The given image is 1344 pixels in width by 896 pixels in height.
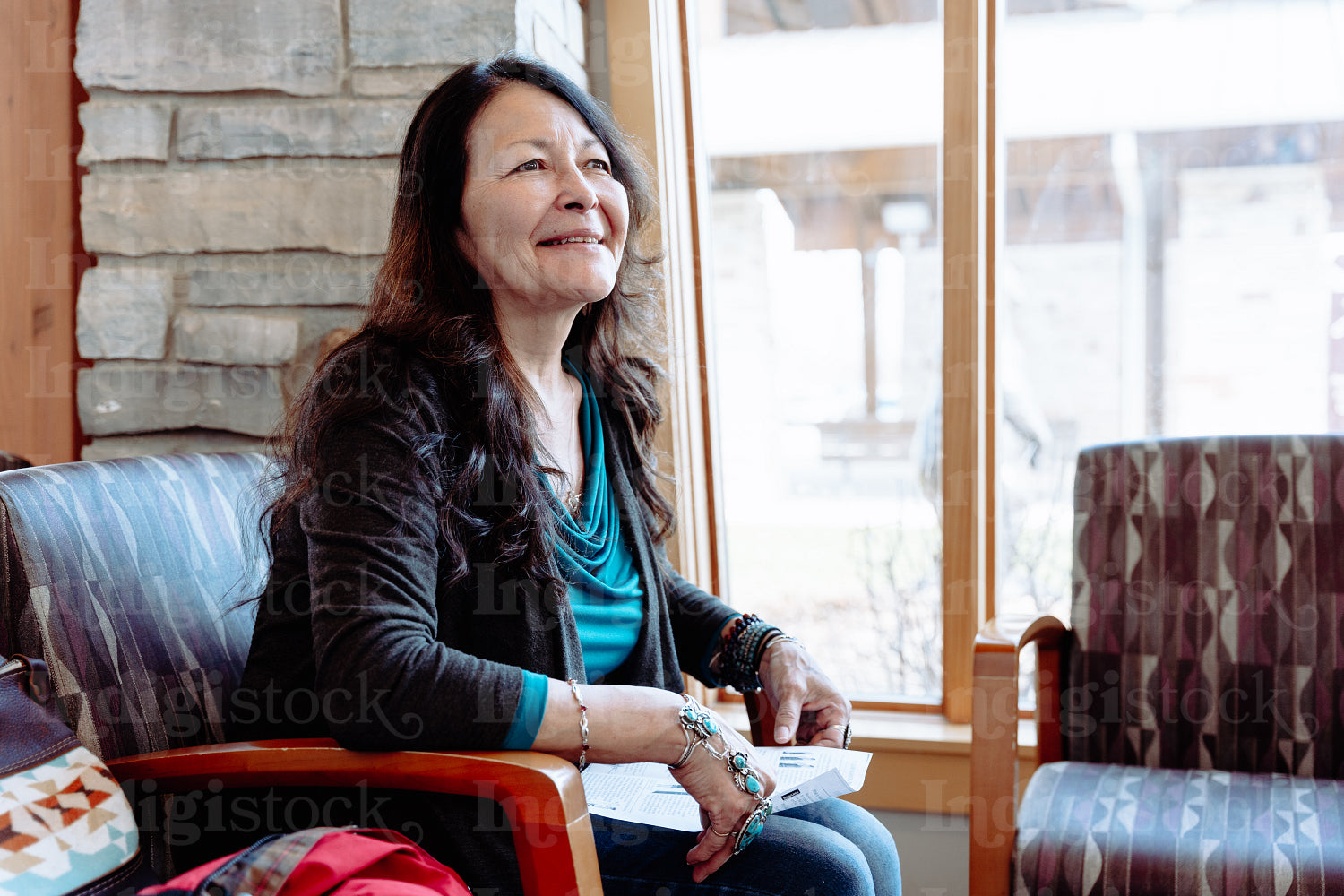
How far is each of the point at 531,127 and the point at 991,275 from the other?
3.39ft

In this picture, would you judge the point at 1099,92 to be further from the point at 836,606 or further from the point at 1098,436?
the point at 836,606

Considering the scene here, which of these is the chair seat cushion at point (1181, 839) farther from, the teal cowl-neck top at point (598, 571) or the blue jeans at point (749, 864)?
the teal cowl-neck top at point (598, 571)

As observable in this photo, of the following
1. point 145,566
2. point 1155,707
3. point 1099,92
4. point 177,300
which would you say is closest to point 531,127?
point 145,566

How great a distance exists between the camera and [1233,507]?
1704 millimetres

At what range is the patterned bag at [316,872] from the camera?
2.90 feet

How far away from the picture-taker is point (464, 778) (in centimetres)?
100

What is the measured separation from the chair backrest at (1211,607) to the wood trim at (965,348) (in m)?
0.30

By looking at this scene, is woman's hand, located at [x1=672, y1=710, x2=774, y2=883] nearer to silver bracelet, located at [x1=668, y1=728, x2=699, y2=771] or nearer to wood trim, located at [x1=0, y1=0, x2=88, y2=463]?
silver bracelet, located at [x1=668, y1=728, x2=699, y2=771]

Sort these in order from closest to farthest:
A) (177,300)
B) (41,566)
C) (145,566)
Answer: (41,566) → (145,566) → (177,300)

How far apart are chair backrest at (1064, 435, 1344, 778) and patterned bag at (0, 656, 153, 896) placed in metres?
1.37

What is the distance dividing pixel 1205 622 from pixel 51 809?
1.59m

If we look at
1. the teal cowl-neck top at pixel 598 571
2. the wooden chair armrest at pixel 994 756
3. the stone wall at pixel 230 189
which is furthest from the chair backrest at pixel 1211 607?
the stone wall at pixel 230 189

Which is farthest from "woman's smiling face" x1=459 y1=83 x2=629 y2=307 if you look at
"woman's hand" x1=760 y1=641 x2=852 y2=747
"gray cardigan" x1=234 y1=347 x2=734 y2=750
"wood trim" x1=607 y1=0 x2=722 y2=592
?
"wood trim" x1=607 y1=0 x2=722 y2=592

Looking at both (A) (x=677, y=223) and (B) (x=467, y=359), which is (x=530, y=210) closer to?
(B) (x=467, y=359)
